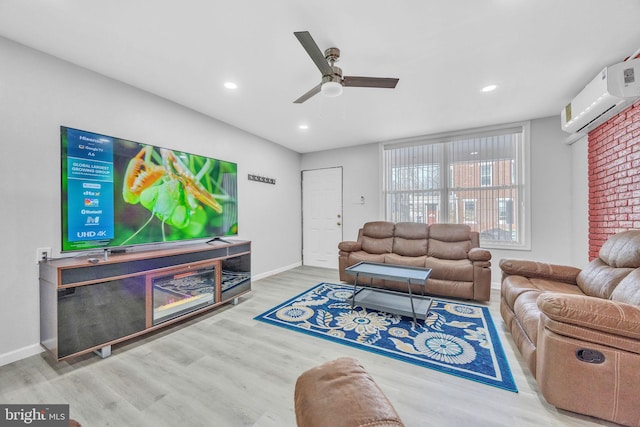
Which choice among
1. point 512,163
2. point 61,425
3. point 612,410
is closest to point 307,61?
point 61,425

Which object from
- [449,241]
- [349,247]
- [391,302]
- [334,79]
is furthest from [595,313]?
[349,247]

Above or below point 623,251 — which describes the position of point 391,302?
below

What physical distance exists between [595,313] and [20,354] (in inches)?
156

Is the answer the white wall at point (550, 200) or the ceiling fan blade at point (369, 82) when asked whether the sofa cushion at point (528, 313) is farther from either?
the white wall at point (550, 200)

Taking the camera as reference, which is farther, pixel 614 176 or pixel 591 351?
pixel 614 176

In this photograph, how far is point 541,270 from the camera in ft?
7.97

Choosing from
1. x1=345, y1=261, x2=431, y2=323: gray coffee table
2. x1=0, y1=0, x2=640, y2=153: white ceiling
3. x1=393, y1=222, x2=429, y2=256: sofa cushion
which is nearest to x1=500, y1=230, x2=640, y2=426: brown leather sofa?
x1=345, y1=261, x2=431, y2=323: gray coffee table

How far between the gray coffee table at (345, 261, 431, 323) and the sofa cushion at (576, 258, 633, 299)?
124 cm

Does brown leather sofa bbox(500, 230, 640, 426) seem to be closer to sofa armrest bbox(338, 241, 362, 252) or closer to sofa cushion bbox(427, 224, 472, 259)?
sofa cushion bbox(427, 224, 472, 259)

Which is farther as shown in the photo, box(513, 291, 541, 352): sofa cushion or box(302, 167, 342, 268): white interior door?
box(302, 167, 342, 268): white interior door

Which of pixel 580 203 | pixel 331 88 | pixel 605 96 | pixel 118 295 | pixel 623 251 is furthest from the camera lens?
pixel 580 203

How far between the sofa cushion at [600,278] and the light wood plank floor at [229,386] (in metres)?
0.77

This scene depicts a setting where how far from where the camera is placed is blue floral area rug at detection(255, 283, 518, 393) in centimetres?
190

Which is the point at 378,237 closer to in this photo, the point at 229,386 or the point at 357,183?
the point at 357,183
